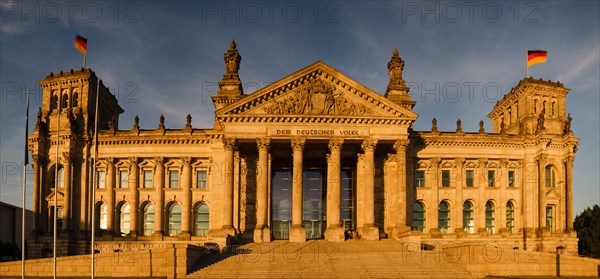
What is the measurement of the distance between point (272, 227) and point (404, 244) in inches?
607

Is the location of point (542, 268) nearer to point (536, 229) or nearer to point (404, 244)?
point (404, 244)

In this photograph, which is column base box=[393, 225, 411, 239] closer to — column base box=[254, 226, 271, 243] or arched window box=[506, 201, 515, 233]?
column base box=[254, 226, 271, 243]

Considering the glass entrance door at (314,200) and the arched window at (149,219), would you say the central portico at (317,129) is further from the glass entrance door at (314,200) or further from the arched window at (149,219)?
the arched window at (149,219)

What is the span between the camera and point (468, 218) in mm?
60281

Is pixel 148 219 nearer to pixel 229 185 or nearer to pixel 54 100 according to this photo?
pixel 229 185

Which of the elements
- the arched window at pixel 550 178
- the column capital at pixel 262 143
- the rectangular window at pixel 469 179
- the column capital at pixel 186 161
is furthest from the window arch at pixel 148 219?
the arched window at pixel 550 178

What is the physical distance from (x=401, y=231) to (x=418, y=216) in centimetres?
883

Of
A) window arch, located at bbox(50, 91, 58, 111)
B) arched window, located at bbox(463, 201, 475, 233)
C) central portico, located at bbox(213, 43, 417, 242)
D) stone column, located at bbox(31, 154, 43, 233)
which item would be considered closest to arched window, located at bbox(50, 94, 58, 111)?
window arch, located at bbox(50, 91, 58, 111)

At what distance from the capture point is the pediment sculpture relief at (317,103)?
51.6m

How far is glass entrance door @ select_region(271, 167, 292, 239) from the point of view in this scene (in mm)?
57688

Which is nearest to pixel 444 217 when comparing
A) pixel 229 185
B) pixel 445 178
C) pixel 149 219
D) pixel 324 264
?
pixel 445 178

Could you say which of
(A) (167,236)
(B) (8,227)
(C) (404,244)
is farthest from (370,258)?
(B) (8,227)

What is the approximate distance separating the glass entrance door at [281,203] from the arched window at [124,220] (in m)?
15.8

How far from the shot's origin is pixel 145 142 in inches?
2311
